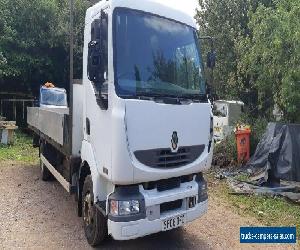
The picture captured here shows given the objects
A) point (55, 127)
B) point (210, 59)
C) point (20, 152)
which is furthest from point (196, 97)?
point (20, 152)

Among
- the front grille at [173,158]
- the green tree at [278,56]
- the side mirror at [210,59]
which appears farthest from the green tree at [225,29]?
the front grille at [173,158]

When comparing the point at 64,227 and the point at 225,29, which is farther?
the point at 225,29

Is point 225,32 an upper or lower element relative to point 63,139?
upper

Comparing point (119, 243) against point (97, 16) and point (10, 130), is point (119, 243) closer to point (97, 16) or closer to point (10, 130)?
point (97, 16)

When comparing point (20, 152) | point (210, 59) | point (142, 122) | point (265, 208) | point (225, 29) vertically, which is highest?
point (225, 29)

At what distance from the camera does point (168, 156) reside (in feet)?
14.2

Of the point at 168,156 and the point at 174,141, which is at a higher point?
the point at 174,141

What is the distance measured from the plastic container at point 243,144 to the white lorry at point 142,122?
5014mm

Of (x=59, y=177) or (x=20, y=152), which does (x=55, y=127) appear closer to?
(x=59, y=177)

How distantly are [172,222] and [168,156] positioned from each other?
0.78 m

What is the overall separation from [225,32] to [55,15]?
7511 mm

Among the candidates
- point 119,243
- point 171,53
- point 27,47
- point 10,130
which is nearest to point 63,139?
point 119,243

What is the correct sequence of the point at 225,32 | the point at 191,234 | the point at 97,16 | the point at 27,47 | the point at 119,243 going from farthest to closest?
the point at 225,32 < the point at 27,47 < the point at 191,234 < the point at 119,243 < the point at 97,16

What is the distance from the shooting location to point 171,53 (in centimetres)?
460
